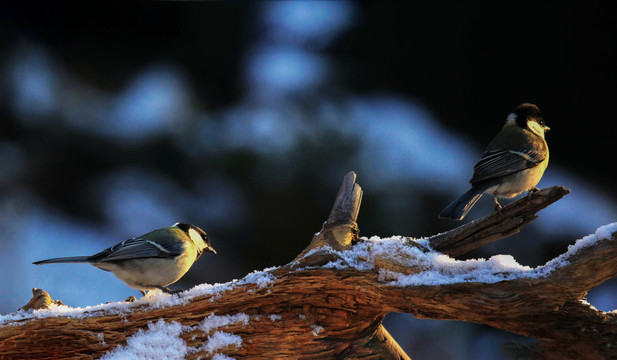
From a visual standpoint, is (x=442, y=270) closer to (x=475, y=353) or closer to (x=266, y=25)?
(x=475, y=353)

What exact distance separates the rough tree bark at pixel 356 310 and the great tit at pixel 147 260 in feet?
0.39

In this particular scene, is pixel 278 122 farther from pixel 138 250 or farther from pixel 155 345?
pixel 155 345

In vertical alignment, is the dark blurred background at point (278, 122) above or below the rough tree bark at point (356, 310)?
above

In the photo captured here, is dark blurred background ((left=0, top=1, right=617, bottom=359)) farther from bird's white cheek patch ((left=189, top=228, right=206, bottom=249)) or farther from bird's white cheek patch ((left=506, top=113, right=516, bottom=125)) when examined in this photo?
bird's white cheek patch ((left=189, top=228, right=206, bottom=249))

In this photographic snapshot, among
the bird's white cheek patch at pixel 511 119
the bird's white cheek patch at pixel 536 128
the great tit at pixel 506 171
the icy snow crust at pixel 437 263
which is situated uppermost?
the bird's white cheek patch at pixel 511 119

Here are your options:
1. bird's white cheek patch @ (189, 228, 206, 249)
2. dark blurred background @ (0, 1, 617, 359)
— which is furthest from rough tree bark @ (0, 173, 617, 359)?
dark blurred background @ (0, 1, 617, 359)

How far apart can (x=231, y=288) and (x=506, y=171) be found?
0.98 metres

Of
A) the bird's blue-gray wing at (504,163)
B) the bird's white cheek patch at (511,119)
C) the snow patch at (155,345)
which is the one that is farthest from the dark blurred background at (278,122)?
the snow patch at (155,345)

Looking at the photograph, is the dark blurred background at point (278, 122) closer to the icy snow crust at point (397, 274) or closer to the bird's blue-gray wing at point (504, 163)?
the bird's blue-gray wing at point (504, 163)

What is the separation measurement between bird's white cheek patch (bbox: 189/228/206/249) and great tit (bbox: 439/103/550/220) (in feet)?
2.92

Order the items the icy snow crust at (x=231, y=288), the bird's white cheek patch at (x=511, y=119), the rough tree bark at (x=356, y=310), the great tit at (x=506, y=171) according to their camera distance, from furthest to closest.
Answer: the bird's white cheek patch at (x=511, y=119) < the great tit at (x=506, y=171) < the icy snow crust at (x=231, y=288) < the rough tree bark at (x=356, y=310)

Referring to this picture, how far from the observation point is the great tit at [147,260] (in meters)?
1.64

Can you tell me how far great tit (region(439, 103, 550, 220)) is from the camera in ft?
5.73

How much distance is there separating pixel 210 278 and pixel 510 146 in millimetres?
1455
